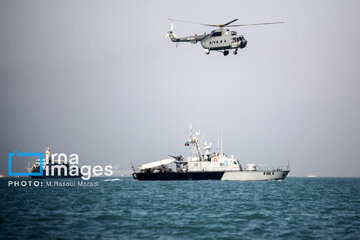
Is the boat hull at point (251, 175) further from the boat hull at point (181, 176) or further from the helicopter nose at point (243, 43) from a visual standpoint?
the helicopter nose at point (243, 43)

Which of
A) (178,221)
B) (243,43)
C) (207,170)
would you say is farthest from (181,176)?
(178,221)

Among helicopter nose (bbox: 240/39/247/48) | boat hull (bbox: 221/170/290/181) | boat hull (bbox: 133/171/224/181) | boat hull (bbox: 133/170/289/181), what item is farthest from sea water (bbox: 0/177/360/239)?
boat hull (bbox: 133/171/224/181)

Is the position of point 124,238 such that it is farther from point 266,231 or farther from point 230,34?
point 230,34

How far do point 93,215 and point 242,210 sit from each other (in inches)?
482

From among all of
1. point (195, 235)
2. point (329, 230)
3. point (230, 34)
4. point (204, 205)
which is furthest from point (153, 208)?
point (230, 34)

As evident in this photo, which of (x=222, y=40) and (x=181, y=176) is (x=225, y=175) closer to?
(x=181, y=176)

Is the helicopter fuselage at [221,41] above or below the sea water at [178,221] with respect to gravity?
above

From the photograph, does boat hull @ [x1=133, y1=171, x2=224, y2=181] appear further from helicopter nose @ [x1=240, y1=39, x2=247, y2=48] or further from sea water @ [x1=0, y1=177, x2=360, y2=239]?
sea water @ [x1=0, y1=177, x2=360, y2=239]

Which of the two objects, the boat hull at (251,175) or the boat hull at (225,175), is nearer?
the boat hull at (251,175)

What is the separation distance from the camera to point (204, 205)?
136 feet

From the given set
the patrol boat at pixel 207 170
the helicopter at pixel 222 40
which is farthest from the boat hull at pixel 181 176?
the helicopter at pixel 222 40

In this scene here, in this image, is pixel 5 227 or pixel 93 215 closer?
pixel 5 227

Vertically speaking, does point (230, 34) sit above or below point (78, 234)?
above

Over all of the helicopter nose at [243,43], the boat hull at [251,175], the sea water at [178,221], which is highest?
the helicopter nose at [243,43]
